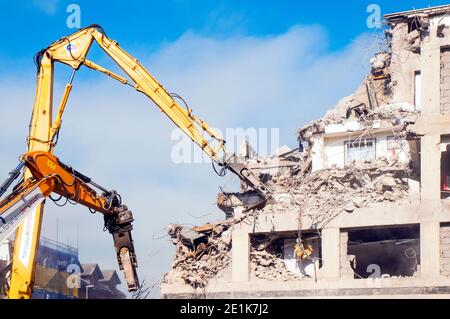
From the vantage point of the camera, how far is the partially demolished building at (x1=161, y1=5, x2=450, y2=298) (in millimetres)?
24609

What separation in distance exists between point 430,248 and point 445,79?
503 cm

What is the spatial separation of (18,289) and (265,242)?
413 inches

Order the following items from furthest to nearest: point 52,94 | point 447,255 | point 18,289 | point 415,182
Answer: point 415,182 → point 447,255 → point 52,94 → point 18,289

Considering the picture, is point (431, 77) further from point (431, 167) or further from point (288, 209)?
point (288, 209)

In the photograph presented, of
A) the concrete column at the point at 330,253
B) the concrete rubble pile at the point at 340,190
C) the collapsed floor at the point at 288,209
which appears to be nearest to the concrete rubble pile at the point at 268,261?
the collapsed floor at the point at 288,209

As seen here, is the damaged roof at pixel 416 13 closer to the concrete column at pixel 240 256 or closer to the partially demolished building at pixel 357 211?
the partially demolished building at pixel 357 211

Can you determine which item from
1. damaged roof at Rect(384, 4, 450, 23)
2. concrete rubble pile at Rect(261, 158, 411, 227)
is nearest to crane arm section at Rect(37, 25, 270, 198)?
concrete rubble pile at Rect(261, 158, 411, 227)

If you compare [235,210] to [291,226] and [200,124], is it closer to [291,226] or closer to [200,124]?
[291,226]

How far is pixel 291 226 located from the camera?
2638 cm

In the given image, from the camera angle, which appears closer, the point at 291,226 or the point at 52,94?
the point at 52,94

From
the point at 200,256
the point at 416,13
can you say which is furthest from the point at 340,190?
the point at 416,13

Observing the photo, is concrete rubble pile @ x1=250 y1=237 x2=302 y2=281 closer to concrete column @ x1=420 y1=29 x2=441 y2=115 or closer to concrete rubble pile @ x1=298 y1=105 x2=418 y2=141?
concrete rubble pile @ x1=298 y1=105 x2=418 y2=141

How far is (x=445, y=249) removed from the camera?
24062mm
